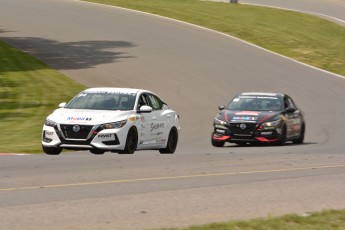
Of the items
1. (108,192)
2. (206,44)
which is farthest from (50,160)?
(206,44)

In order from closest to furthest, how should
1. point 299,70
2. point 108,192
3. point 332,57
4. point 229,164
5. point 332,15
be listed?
point 108,192 < point 229,164 < point 299,70 < point 332,57 < point 332,15

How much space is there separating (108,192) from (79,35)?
37682mm

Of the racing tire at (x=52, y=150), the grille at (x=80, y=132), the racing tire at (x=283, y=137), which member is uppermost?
the grille at (x=80, y=132)

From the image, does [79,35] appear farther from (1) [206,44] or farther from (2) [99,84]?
(2) [99,84]

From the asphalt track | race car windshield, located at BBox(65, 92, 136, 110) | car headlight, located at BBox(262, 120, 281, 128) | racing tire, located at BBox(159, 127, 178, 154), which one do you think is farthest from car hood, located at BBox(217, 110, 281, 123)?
race car windshield, located at BBox(65, 92, 136, 110)

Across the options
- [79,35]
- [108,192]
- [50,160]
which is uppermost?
[108,192]

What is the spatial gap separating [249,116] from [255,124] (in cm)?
33

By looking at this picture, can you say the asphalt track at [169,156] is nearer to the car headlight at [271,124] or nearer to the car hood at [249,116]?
the car headlight at [271,124]

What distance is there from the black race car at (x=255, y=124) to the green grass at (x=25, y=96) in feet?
16.1

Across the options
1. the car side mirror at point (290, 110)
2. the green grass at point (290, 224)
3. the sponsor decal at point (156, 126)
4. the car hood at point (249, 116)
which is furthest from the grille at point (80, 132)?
the green grass at point (290, 224)

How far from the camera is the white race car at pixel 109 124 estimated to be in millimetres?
19891

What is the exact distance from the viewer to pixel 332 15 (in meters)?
61.8

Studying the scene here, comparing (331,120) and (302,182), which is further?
(331,120)

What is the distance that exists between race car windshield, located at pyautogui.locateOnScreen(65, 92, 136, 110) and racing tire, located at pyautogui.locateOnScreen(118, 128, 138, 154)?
2.31 feet
